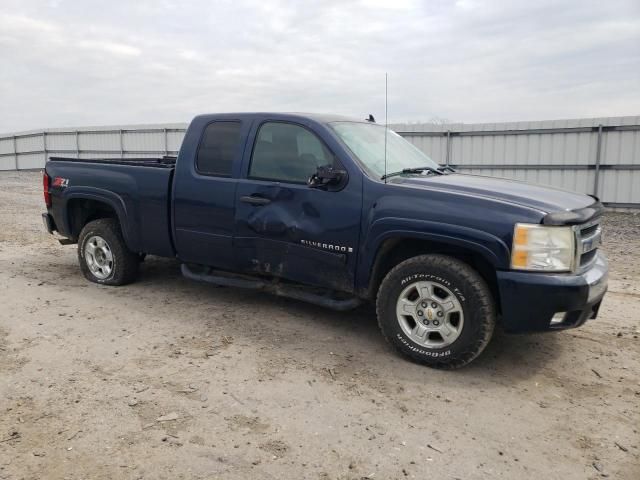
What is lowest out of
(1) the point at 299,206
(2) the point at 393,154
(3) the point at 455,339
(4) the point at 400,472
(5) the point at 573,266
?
(4) the point at 400,472

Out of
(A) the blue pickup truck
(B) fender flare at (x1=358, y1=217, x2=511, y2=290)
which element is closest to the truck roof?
(A) the blue pickup truck

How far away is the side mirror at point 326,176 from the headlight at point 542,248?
139cm

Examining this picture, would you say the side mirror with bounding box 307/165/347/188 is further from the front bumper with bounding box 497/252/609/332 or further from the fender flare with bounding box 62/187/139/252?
the fender flare with bounding box 62/187/139/252

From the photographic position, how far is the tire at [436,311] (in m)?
3.67

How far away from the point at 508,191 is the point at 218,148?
104 inches

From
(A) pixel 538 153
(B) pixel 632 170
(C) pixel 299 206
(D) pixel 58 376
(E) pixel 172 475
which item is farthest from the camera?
(A) pixel 538 153

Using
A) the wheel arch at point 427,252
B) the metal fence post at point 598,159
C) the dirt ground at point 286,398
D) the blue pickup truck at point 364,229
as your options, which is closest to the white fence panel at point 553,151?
the metal fence post at point 598,159

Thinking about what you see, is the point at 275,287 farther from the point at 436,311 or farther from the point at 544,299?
the point at 544,299

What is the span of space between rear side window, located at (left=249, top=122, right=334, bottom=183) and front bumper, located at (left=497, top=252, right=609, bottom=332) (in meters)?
1.72

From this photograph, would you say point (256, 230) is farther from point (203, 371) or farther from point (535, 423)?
point (535, 423)

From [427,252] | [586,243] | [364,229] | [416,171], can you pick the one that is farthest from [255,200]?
[586,243]

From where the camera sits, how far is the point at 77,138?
2511 cm

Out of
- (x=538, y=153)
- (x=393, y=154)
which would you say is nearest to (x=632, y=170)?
(x=538, y=153)

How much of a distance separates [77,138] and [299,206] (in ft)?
78.8
